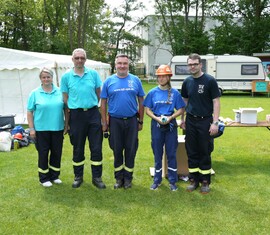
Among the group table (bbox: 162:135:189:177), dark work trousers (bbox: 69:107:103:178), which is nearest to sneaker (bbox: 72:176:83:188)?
dark work trousers (bbox: 69:107:103:178)

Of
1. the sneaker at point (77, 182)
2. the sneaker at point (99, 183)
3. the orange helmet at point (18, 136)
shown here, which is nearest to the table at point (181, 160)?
the sneaker at point (99, 183)

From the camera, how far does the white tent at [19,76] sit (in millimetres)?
9297

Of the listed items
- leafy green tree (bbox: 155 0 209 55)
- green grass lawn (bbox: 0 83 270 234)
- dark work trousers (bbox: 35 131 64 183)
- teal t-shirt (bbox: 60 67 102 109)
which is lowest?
green grass lawn (bbox: 0 83 270 234)

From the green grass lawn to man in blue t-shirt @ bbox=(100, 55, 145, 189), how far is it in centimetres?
39

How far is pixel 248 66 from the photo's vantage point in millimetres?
18750

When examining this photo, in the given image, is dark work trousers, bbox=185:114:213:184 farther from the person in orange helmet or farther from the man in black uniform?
the person in orange helmet

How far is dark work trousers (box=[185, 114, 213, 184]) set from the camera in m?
4.13

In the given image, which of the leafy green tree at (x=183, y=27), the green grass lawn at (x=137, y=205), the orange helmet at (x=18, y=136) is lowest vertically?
the green grass lawn at (x=137, y=205)

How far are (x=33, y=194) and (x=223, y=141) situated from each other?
4.59m

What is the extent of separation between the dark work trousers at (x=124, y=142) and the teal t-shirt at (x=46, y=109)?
2.42ft

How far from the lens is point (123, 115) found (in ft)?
13.6

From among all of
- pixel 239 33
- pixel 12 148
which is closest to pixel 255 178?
pixel 12 148

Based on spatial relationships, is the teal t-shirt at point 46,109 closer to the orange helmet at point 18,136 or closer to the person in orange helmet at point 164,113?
the person in orange helmet at point 164,113

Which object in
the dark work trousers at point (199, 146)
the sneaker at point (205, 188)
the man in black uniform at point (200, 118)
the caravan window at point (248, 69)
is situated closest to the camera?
the man in black uniform at point (200, 118)
